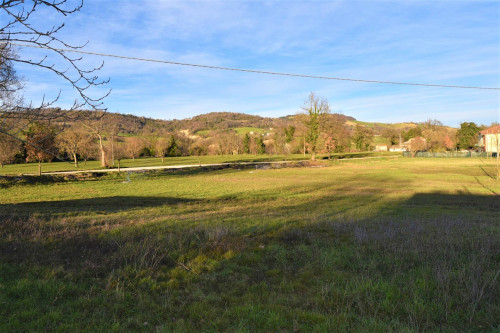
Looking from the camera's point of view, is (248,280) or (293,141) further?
(293,141)

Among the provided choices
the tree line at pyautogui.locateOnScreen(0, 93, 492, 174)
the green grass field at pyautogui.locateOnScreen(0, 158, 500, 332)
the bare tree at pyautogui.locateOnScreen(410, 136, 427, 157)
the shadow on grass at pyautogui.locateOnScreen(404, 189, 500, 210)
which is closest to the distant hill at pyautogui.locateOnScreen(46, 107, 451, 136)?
the tree line at pyautogui.locateOnScreen(0, 93, 492, 174)

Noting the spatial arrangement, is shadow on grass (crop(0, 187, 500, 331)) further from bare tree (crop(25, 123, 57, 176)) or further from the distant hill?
the distant hill

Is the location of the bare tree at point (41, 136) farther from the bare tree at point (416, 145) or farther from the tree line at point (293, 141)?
the bare tree at point (416, 145)

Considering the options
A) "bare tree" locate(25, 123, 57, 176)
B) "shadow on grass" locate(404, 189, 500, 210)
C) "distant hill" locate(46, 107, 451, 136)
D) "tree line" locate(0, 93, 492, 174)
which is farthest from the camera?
"distant hill" locate(46, 107, 451, 136)

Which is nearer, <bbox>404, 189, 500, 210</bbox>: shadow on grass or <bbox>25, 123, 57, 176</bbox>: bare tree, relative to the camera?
<bbox>25, 123, 57, 176</bbox>: bare tree

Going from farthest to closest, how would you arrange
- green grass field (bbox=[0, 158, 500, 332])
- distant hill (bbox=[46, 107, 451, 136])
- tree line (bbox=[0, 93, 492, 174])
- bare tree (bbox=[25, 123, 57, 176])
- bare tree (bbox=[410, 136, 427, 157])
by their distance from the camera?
distant hill (bbox=[46, 107, 451, 136]) < bare tree (bbox=[410, 136, 427, 157]) < tree line (bbox=[0, 93, 492, 174]) < bare tree (bbox=[25, 123, 57, 176]) < green grass field (bbox=[0, 158, 500, 332])

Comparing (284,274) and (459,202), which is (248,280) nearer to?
(284,274)

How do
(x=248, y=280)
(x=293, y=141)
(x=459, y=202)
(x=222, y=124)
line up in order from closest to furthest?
(x=248, y=280)
(x=459, y=202)
(x=293, y=141)
(x=222, y=124)

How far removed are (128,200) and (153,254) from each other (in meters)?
15.3

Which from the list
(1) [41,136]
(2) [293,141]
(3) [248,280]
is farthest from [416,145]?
(1) [41,136]

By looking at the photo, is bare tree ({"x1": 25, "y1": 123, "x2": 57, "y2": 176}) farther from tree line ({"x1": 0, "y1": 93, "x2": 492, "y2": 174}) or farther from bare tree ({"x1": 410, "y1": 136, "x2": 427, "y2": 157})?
bare tree ({"x1": 410, "y1": 136, "x2": 427, "y2": 157})

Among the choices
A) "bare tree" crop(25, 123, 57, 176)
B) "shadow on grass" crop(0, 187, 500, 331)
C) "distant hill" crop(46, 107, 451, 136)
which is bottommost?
"shadow on grass" crop(0, 187, 500, 331)

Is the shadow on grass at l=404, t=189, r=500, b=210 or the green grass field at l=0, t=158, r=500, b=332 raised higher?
the green grass field at l=0, t=158, r=500, b=332

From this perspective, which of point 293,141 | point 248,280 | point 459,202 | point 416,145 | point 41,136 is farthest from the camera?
point 293,141
